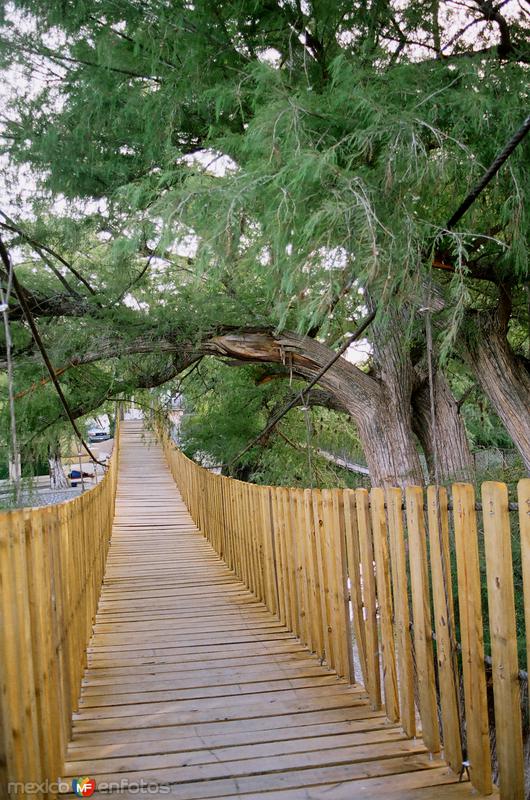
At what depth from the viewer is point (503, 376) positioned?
6.55 m

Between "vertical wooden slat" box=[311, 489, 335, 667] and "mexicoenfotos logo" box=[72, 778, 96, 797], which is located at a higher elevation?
"vertical wooden slat" box=[311, 489, 335, 667]

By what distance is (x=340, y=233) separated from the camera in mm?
3301

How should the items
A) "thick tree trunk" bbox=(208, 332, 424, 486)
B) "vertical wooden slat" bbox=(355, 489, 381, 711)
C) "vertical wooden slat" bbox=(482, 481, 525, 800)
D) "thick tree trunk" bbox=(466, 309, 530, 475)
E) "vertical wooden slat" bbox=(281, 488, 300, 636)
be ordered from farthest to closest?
"thick tree trunk" bbox=(208, 332, 424, 486) → "thick tree trunk" bbox=(466, 309, 530, 475) → "vertical wooden slat" bbox=(281, 488, 300, 636) → "vertical wooden slat" bbox=(355, 489, 381, 711) → "vertical wooden slat" bbox=(482, 481, 525, 800)

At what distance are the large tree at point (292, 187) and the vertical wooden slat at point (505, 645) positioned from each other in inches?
54.0

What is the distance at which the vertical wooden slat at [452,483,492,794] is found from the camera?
2254 millimetres

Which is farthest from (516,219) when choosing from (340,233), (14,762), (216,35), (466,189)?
(14,762)

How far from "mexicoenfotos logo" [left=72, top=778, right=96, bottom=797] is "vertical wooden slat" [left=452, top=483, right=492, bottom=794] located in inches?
46.6

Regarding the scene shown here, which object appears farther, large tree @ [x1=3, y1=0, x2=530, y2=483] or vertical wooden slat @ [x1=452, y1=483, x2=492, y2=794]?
large tree @ [x1=3, y1=0, x2=530, y2=483]

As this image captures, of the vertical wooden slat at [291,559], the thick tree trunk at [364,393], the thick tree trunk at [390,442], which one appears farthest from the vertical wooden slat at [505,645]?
the thick tree trunk at [390,442]

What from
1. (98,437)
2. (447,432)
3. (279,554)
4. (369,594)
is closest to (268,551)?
(279,554)

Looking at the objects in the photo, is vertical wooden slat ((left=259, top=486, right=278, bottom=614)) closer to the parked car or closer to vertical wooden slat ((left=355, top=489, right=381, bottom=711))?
vertical wooden slat ((left=355, top=489, right=381, bottom=711))

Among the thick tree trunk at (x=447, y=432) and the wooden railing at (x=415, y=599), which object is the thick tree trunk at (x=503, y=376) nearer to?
the thick tree trunk at (x=447, y=432)

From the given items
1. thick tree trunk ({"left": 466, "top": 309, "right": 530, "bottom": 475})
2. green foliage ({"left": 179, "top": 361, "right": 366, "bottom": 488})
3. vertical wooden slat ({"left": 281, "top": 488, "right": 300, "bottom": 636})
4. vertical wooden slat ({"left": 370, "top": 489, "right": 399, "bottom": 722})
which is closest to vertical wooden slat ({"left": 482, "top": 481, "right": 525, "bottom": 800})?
vertical wooden slat ({"left": 370, "top": 489, "right": 399, "bottom": 722})

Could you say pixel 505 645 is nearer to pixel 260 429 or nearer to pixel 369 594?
pixel 369 594
